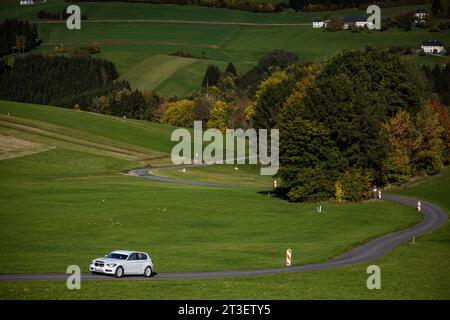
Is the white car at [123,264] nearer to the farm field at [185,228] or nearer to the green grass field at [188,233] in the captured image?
the farm field at [185,228]

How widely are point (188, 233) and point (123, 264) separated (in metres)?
22.2

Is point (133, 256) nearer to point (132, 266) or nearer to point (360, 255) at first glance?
point (132, 266)

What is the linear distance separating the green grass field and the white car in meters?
2.29

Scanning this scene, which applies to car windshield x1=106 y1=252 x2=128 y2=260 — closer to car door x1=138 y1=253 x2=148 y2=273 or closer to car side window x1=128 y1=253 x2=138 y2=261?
car side window x1=128 y1=253 x2=138 y2=261

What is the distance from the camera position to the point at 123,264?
150 feet

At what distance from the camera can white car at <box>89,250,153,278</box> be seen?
148ft

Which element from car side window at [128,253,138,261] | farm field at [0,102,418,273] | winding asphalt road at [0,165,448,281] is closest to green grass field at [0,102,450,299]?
farm field at [0,102,418,273]

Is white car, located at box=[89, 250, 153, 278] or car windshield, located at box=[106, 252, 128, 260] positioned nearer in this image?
white car, located at box=[89, 250, 153, 278]
